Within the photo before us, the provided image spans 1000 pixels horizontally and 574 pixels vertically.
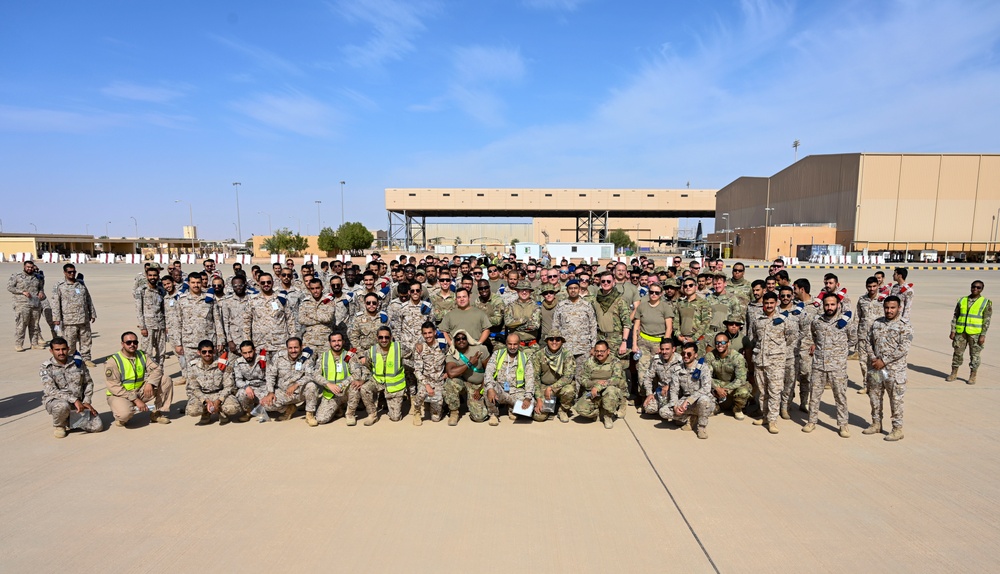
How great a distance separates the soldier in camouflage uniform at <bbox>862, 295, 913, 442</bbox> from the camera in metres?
5.17

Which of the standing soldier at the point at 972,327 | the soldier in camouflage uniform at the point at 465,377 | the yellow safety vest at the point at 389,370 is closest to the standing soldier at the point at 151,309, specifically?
the yellow safety vest at the point at 389,370

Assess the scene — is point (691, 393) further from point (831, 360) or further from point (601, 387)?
point (831, 360)

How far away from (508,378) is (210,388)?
361 centimetres

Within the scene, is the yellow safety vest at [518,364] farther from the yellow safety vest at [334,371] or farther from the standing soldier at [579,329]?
the yellow safety vest at [334,371]

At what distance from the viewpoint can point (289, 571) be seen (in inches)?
129

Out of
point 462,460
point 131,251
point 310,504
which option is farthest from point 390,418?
point 131,251

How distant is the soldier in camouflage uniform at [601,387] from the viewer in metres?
5.75

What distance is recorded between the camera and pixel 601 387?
19.1 feet

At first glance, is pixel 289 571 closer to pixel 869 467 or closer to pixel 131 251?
pixel 869 467

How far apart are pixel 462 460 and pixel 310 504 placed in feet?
4.79

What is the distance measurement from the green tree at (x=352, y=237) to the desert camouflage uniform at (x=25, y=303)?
52.3 metres

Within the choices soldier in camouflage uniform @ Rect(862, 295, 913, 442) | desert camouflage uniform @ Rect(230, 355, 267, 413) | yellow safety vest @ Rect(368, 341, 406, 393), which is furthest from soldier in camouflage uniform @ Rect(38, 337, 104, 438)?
soldier in camouflage uniform @ Rect(862, 295, 913, 442)

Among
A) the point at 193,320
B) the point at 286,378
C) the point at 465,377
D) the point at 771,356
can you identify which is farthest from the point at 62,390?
the point at 771,356

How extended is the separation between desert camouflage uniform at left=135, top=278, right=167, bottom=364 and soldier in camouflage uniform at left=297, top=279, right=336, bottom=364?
343cm
